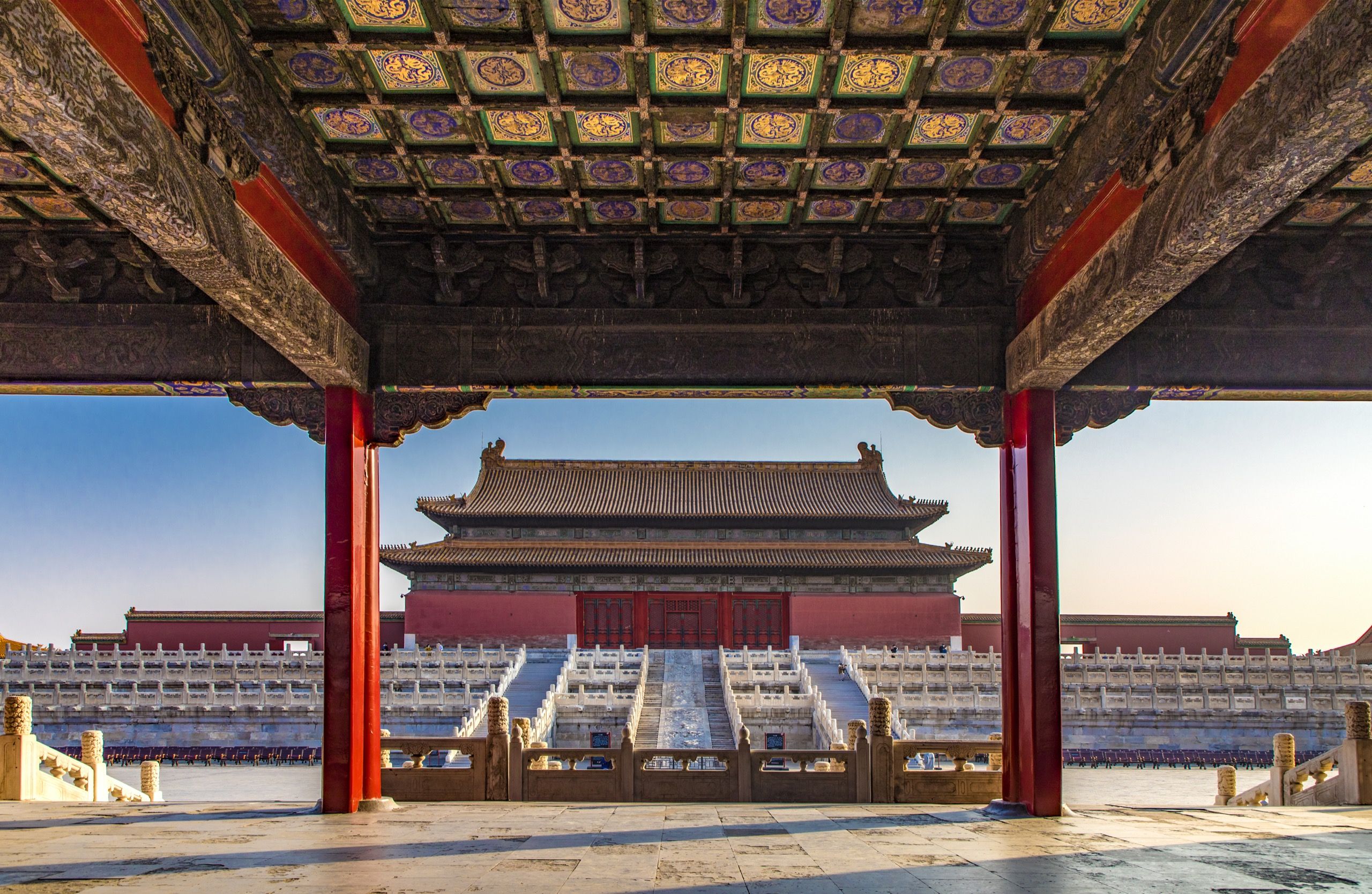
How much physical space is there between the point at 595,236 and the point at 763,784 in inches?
228

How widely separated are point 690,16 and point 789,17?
488 millimetres

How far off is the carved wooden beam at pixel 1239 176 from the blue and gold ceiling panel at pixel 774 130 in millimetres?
A: 1913

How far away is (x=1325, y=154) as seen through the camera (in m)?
3.94

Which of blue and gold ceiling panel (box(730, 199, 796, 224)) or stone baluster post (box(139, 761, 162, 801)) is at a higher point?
blue and gold ceiling panel (box(730, 199, 796, 224))

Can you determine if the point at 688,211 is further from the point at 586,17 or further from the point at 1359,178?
the point at 1359,178

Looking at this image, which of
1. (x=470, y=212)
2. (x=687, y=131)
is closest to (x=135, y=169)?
(x=687, y=131)

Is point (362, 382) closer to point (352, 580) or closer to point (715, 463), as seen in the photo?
point (352, 580)

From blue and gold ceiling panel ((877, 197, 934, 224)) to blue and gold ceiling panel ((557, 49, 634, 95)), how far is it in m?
2.39

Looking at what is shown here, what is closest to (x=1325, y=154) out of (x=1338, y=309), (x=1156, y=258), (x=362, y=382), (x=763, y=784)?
(x=1156, y=258)

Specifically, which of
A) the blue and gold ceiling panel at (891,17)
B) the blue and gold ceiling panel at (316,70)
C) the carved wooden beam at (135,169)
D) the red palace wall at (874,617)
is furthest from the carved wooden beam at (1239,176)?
the red palace wall at (874,617)

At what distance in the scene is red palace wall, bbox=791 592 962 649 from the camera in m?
35.0

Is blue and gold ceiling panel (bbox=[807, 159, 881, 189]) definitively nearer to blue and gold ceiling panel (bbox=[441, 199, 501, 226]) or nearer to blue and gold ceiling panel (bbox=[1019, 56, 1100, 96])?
blue and gold ceiling panel (bbox=[1019, 56, 1100, 96])

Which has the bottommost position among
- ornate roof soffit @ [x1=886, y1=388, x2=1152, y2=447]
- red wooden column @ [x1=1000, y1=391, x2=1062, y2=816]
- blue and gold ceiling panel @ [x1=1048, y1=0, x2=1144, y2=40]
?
red wooden column @ [x1=1000, y1=391, x2=1062, y2=816]

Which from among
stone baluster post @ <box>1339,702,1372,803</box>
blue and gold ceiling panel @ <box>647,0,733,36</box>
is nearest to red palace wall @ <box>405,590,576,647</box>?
stone baluster post @ <box>1339,702,1372,803</box>
